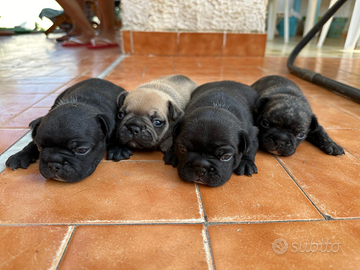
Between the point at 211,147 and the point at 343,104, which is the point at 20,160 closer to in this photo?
the point at 211,147

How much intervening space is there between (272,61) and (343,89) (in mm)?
3451

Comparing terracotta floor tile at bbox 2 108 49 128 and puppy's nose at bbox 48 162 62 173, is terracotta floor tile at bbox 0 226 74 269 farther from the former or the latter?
terracotta floor tile at bbox 2 108 49 128

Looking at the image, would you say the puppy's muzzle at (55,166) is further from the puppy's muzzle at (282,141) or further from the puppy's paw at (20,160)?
the puppy's muzzle at (282,141)

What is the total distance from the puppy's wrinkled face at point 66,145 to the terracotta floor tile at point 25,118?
1348mm

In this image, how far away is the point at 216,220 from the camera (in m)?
1.85

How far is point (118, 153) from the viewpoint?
2.70 m

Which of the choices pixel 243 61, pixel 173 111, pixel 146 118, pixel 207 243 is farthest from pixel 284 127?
pixel 243 61

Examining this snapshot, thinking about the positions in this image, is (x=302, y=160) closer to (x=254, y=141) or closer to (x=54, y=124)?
(x=254, y=141)

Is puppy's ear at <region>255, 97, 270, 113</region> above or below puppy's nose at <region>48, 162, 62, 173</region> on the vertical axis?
above

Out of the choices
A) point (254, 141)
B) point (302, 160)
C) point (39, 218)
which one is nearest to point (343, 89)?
point (302, 160)

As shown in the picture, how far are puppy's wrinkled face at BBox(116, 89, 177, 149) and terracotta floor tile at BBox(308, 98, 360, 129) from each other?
212cm

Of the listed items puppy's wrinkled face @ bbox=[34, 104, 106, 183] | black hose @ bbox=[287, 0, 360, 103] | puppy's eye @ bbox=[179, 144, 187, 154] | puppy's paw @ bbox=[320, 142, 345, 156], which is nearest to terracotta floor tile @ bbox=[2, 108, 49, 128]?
puppy's wrinkled face @ bbox=[34, 104, 106, 183]

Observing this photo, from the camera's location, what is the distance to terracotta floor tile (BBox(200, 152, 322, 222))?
1904mm

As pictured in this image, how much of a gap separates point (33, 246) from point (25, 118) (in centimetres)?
239
